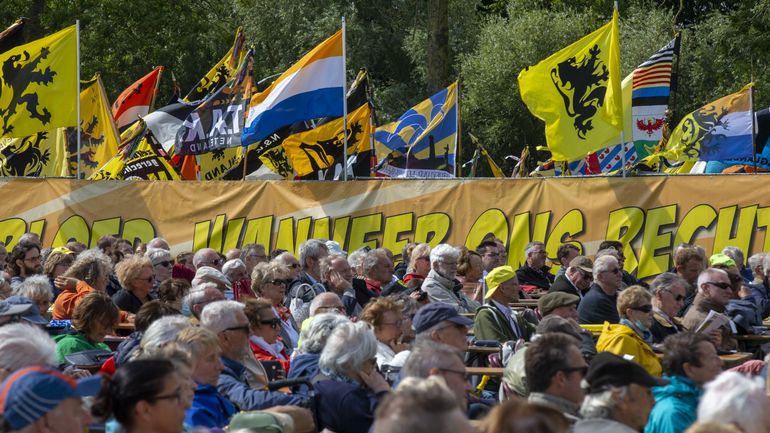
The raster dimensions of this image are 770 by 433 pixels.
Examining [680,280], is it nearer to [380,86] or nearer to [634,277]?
[634,277]

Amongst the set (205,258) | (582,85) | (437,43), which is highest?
(437,43)

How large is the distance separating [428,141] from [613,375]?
13959 millimetres

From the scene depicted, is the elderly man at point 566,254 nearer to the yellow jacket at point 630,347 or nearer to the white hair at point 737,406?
the yellow jacket at point 630,347

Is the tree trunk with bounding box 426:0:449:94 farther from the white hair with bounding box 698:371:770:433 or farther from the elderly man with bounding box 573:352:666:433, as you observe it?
the white hair with bounding box 698:371:770:433

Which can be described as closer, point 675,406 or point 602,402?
point 602,402

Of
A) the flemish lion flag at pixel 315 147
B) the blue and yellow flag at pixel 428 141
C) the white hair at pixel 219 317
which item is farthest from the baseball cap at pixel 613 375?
the flemish lion flag at pixel 315 147

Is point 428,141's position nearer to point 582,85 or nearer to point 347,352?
point 582,85

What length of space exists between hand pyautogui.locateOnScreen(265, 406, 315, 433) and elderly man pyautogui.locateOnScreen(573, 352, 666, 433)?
1519 mm

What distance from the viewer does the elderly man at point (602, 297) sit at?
38.0 feet

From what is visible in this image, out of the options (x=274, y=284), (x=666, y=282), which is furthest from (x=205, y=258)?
(x=666, y=282)

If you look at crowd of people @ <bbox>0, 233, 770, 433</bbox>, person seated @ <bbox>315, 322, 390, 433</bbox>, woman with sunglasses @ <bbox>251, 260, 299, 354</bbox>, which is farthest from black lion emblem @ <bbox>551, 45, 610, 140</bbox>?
person seated @ <bbox>315, 322, 390, 433</bbox>

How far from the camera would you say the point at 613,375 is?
5.74 m

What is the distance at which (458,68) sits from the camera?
126 feet

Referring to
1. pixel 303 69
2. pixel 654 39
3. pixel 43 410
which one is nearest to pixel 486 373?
pixel 43 410
